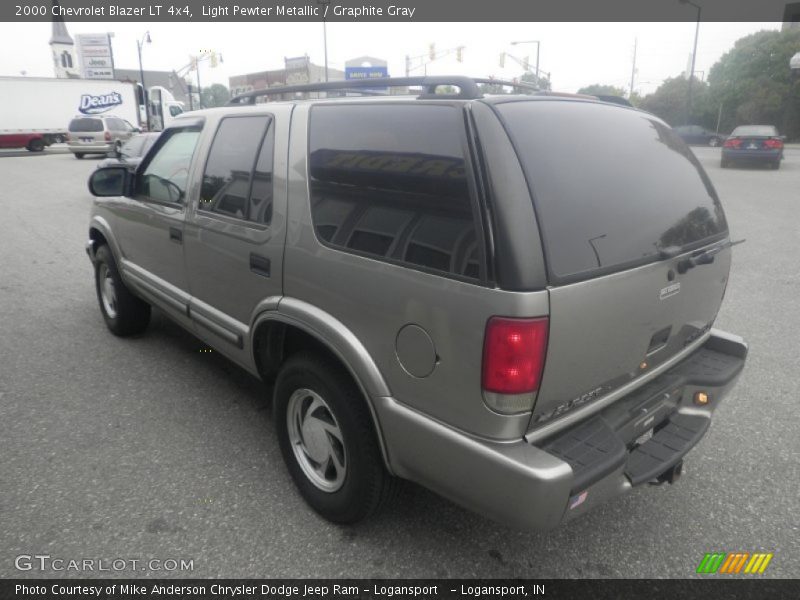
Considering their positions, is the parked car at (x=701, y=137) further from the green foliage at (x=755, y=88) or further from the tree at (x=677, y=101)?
the tree at (x=677, y=101)

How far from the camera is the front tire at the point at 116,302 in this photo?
14.9 feet

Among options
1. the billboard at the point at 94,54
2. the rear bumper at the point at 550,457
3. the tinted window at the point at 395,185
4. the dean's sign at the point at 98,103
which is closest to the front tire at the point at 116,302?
the tinted window at the point at 395,185

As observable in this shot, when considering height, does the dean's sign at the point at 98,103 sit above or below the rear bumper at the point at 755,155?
above

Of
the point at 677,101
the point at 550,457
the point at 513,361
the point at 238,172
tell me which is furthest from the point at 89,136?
the point at 677,101

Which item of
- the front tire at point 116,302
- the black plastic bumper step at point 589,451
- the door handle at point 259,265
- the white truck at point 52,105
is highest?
the white truck at point 52,105

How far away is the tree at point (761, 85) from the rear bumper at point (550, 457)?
47946mm

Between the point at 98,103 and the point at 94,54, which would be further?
the point at 94,54

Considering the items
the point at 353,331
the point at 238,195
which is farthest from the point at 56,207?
the point at 353,331

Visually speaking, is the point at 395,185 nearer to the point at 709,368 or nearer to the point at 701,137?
the point at 709,368

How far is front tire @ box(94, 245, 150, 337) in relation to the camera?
455 centimetres

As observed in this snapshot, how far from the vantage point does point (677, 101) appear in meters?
54.2

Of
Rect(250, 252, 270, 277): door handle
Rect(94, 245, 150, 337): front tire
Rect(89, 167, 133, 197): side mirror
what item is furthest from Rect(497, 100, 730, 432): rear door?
Rect(94, 245, 150, 337): front tire

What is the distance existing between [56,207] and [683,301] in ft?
42.4

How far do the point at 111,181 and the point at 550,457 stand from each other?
3796 millimetres
